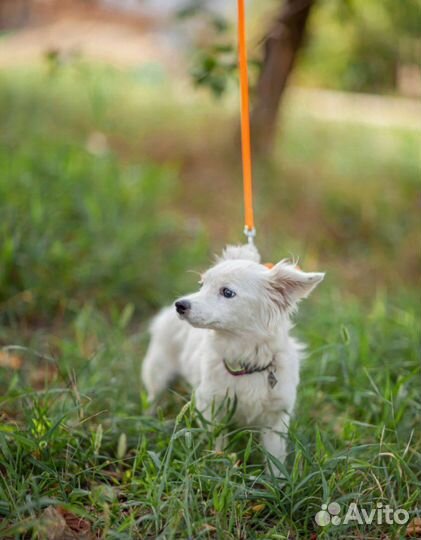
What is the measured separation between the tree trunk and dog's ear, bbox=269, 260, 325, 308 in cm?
375

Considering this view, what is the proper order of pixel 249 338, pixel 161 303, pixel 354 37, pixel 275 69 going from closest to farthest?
pixel 249 338
pixel 161 303
pixel 275 69
pixel 354 37

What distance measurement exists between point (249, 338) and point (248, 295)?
0.21 metres

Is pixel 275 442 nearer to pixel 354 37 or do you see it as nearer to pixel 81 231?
pixel 81 231

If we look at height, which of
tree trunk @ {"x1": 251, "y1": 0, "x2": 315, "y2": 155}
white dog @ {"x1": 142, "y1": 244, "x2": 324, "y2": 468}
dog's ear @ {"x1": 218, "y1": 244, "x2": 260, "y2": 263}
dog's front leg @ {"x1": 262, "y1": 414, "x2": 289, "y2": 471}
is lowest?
dog's front leg @ {"x1": 262, "y1": 414, "x2": 289, "y2": 471}

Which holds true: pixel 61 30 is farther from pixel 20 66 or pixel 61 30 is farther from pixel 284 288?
pixel 284 288

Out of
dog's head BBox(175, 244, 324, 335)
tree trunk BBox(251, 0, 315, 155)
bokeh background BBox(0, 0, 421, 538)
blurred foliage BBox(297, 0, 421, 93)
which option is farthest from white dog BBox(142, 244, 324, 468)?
tree trunk BBox(251, 0, 315, 155)

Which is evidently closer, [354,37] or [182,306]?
[182,306]

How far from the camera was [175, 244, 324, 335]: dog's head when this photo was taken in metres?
2.77

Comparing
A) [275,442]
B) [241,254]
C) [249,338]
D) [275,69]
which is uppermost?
[275,69]

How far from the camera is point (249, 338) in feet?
9.60

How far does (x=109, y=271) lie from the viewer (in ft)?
15.7

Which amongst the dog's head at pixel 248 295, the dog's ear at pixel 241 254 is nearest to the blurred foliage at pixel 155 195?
the dog's ear at pixel 241 254

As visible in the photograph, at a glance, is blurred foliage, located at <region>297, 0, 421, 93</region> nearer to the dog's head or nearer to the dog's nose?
the dog's head

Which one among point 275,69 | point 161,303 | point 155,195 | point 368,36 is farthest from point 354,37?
point 161,303
